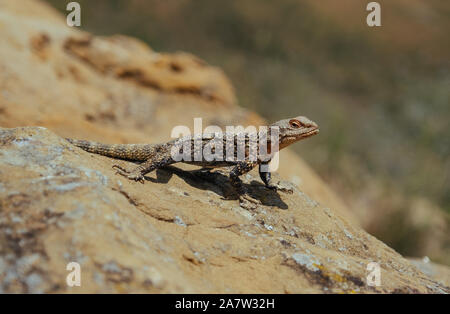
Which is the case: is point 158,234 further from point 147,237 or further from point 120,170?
point 120,170

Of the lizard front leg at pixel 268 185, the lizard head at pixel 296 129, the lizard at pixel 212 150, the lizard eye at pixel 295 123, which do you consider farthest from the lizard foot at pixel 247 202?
the lizard eye at pixel 295 123

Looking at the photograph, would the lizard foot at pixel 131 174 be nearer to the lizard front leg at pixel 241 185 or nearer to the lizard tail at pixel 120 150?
the lizard tail at pixel 120 150

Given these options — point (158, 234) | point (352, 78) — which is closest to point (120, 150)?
point (158, 234)

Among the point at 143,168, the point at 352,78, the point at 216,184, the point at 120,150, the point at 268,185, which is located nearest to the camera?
the point at 143,168

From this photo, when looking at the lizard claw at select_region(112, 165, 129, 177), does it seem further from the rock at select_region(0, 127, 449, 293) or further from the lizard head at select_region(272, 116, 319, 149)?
the lizard head at select_region(272, 116, 319, 149)

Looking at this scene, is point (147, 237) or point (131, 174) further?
point (131, 174)
